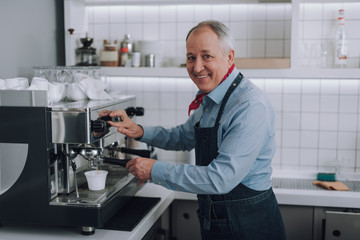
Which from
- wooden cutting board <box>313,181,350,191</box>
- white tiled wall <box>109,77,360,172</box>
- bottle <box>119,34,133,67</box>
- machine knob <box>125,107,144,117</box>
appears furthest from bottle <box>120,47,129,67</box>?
wooden cutting board <box>313,181,350,191</box>

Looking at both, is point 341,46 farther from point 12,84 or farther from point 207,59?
point 12,84

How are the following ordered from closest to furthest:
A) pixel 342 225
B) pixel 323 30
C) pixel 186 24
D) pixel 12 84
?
1. pixel 12 84
2. pixel 342 225
3. pixel 323 30
4. pixel 186 24

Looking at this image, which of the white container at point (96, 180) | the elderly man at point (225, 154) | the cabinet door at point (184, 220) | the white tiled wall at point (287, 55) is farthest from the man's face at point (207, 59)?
the white tiled wall at point (287, 55)

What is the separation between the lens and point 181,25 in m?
2.81

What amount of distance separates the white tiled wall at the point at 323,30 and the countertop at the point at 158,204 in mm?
725

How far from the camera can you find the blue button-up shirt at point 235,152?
61.9 inches

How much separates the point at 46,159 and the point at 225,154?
64 cm

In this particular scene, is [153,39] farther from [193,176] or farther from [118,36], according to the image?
[193,176]

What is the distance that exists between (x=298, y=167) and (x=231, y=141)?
1.35 meters

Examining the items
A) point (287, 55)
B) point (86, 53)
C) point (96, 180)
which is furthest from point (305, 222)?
point (86, 53)

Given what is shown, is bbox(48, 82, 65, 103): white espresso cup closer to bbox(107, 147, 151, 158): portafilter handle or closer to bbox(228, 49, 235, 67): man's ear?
bbox(107, 147, 151, 158): portafilter handle

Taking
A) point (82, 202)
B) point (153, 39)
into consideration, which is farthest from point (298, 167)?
point (82, 202)

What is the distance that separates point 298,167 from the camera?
9.15 ft

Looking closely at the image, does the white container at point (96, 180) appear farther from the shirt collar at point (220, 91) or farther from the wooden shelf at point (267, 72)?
the wooden shelf at point (267, 72)
